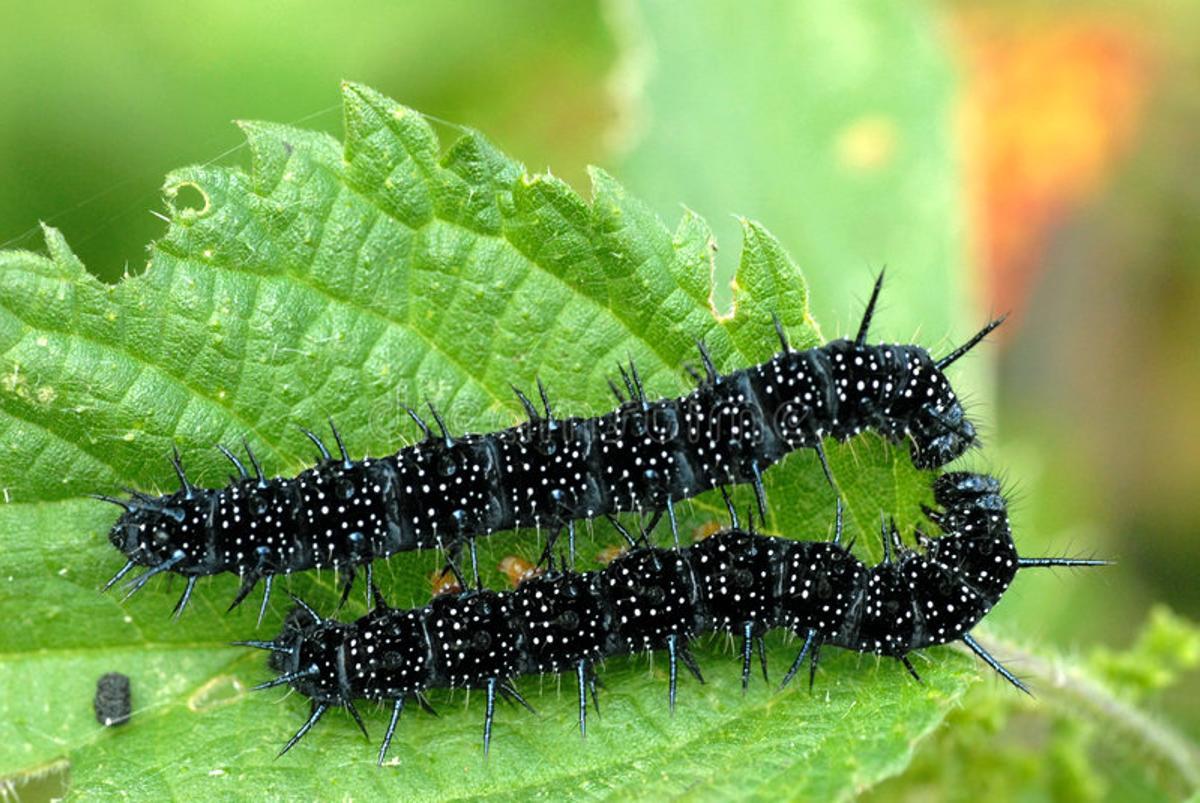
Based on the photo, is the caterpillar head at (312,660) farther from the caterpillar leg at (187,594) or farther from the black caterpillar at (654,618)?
the caterpillar leg at (187,594)

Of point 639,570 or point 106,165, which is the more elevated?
point 106,165

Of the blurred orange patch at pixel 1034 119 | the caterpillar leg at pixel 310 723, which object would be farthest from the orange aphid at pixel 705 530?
the blurred orange patch at pixel 1034 119

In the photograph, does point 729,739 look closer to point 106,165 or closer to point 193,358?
point 193,358

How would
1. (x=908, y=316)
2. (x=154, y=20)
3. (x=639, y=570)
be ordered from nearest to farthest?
1. (x=639, y=570)
2. (x=908, y=316)
3. (x=154, y=20)

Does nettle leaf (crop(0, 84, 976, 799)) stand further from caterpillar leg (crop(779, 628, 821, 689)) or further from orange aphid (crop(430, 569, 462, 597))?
orange aphid (crop(430, 569, 462, 597))

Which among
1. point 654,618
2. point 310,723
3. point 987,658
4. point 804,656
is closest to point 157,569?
point 310,723

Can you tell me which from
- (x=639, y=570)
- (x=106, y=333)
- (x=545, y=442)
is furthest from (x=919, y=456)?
(x=106, y=333)

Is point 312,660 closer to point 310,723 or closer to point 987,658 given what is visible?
point 310,723
